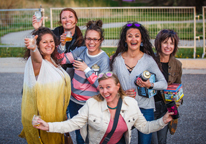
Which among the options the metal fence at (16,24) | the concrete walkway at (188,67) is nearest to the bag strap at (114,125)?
the concrete walkway at (188,67)

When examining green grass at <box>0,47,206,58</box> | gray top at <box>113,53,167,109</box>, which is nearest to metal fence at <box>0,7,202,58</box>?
green grass at <box>0,47,206,58</box>

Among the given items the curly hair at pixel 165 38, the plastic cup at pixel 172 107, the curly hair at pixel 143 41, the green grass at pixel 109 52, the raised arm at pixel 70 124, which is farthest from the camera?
the green grass at pixel 109 52

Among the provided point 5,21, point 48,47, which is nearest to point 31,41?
point 48,47

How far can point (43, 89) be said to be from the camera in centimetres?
295

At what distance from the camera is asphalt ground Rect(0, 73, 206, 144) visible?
15.0ft

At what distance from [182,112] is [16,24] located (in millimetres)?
7537

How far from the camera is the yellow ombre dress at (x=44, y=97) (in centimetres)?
294

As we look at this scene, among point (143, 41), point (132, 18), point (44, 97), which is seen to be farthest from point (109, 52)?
point (44, 97)

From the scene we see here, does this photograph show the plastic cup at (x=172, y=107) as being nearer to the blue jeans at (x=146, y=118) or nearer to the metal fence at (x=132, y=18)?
the blue jeans at (x=146, y=118)

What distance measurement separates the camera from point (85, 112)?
2.93m

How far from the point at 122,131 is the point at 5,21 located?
30.1ft

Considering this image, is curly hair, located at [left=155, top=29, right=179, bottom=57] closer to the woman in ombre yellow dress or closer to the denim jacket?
the denim jacket

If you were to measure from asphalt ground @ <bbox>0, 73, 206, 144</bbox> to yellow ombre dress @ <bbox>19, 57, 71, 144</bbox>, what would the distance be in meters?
1.57

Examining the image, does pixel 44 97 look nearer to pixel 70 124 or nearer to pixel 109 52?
pixel 70 124
